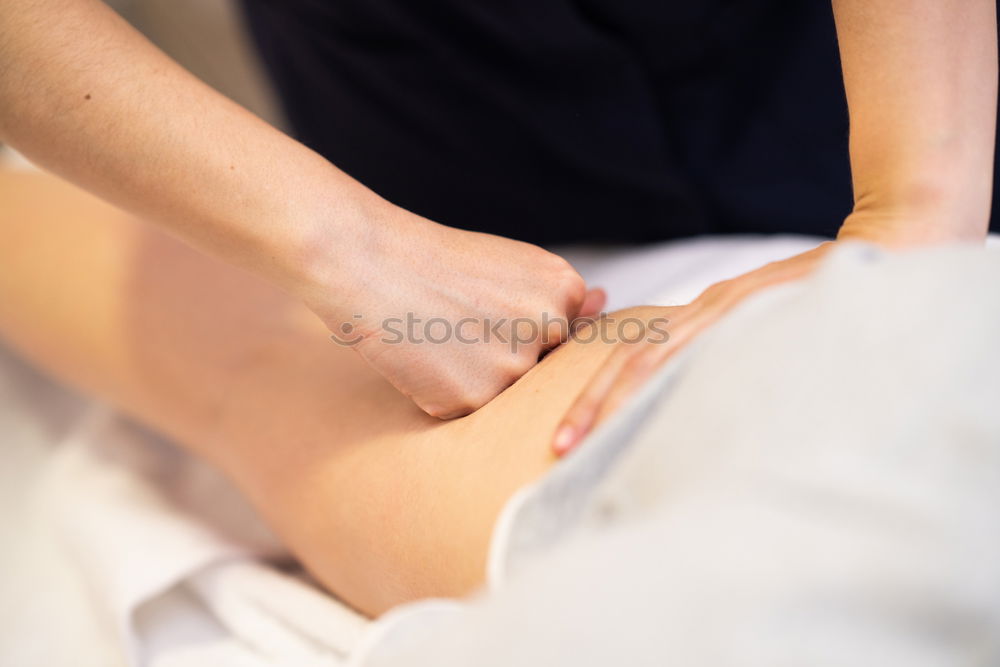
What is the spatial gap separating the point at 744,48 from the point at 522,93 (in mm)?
223

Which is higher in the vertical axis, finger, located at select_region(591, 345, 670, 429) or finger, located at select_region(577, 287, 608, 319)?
finger, located at select_region(591, 345, 670, 429)

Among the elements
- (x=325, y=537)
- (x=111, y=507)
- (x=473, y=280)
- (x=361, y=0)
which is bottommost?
(x=111, y=507)

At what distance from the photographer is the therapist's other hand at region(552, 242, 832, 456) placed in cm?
51

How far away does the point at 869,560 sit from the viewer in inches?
13.7

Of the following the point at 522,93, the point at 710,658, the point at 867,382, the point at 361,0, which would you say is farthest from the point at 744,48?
the point at 710,658

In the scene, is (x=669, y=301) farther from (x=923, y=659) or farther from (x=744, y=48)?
(x=923, y=659)

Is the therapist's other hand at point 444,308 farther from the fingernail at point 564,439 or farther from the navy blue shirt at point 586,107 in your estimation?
the navy blue shirt at point 586,107

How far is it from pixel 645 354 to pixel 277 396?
354 millimetres

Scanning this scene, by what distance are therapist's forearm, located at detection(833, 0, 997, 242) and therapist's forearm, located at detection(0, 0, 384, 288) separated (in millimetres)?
376

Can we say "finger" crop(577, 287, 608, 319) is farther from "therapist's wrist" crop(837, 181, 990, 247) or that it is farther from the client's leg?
"therapist's wrist" crop(837, 181, 990, 247)

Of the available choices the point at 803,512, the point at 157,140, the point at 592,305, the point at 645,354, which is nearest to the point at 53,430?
the point at 157,140

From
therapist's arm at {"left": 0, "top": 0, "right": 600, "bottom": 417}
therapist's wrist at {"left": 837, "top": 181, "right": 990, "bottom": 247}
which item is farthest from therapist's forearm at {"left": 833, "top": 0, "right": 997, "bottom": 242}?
therapist's arm at {"left": 0, "top": 0, "right": 600, "bottom": 417}

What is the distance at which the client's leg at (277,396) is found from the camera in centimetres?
56

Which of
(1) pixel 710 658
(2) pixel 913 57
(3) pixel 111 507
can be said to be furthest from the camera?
(3) pixel 111 507
